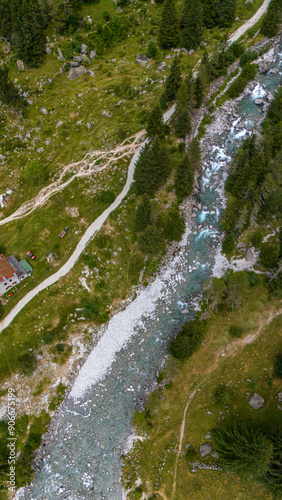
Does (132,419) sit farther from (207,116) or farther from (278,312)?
(207,116)

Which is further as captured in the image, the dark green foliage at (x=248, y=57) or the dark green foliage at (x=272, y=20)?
the dark green foliage at (x=272, y=20)

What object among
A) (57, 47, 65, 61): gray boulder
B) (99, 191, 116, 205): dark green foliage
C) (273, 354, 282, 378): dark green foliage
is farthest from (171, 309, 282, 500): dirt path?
(57, 47, 65, 61): gray boulder

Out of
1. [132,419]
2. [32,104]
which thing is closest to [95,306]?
[132,419]

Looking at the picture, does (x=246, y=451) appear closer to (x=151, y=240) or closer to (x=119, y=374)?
(x=119, y=374)

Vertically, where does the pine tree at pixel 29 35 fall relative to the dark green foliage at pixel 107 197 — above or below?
above

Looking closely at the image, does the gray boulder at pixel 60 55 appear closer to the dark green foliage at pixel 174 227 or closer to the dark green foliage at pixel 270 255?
the dark green foliage at pixel 174 227

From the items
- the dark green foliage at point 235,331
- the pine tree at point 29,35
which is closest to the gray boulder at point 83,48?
the pine tree at point 29,35

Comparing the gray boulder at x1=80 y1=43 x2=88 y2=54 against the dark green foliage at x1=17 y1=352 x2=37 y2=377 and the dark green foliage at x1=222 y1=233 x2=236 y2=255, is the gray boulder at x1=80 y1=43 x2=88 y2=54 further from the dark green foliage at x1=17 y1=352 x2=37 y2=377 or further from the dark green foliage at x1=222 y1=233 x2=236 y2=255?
the dark green foliage at x1=17 y1=352 x2=37 y2=377
